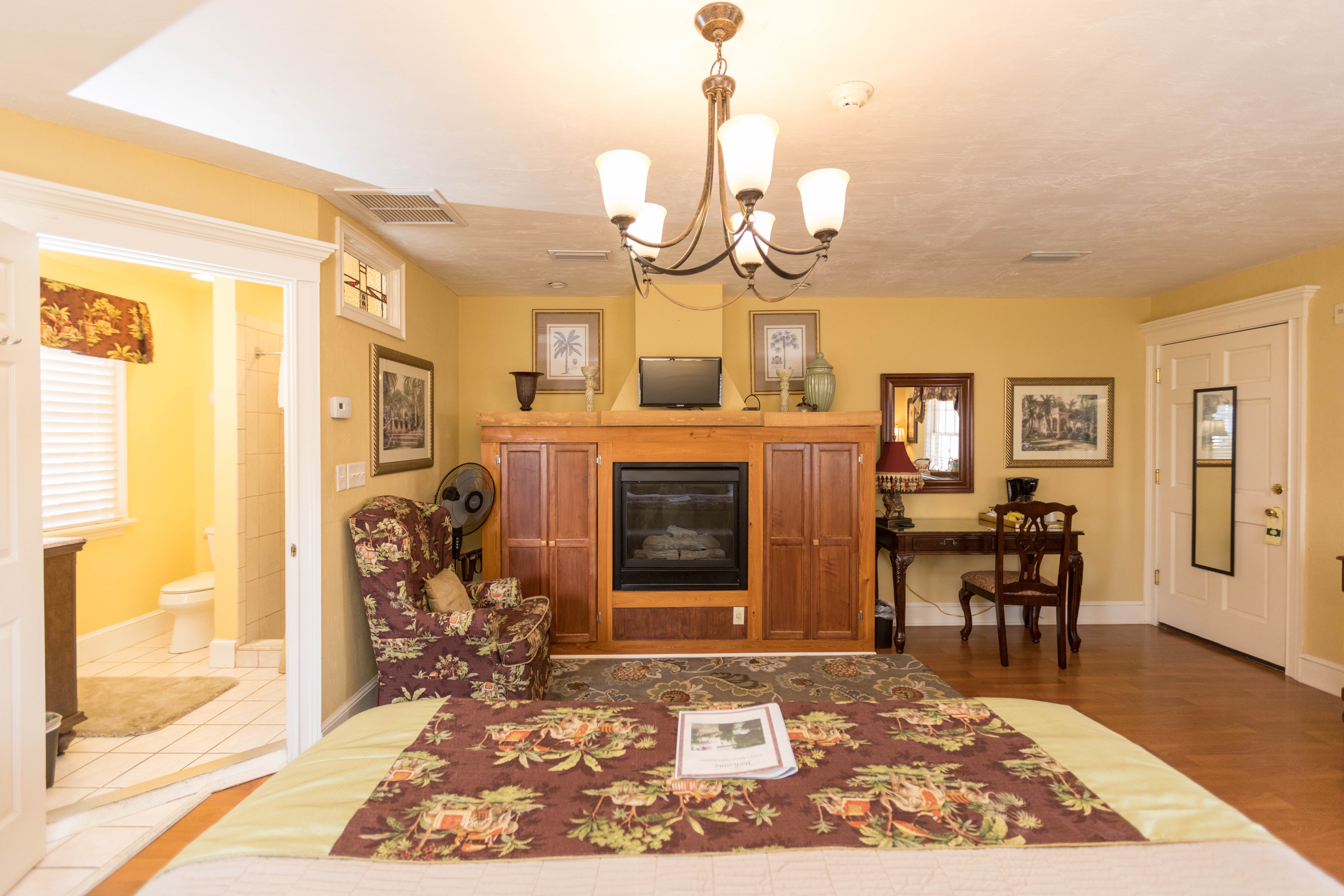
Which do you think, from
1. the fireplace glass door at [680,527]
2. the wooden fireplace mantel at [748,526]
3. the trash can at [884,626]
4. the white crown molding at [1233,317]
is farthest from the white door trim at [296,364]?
the white crown molding at [1233,317]

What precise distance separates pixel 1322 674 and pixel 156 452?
732 centimetres

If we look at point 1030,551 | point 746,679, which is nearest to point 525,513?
point 746,679

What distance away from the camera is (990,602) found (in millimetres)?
4883

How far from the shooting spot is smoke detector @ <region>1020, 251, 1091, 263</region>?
3678 millimetres

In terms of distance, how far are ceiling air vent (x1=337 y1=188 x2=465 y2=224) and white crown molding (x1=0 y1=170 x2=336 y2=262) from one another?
0.86 ft

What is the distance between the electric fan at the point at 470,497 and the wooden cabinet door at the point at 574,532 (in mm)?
369

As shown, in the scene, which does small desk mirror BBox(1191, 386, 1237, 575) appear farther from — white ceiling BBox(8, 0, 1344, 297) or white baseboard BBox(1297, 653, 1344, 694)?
white ceiling BBox(8, 0, 1344, 297)

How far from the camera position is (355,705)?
3.12 m

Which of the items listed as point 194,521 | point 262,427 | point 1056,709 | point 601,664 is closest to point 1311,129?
point 1056,709

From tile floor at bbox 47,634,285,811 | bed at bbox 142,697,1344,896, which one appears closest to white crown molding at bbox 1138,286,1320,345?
bed at bbox 142,697,1344,896

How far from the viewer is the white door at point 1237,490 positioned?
3.89m

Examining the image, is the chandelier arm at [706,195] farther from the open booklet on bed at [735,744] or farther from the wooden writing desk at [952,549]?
the wooden writing desk at [952,549]

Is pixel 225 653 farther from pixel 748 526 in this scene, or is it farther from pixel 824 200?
pixel 824 200

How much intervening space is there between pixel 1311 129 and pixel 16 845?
4.87m
